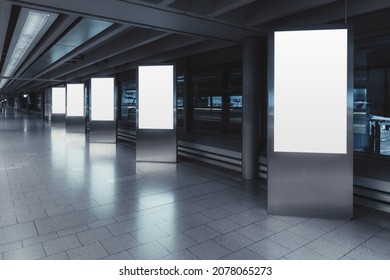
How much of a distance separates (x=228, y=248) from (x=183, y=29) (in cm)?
378

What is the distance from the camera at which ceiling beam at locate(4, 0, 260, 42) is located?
162 inches

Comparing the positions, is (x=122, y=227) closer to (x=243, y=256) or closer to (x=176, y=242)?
(x=176, y=242)

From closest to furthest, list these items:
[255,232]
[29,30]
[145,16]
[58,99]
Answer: [255,232] < [145,16] < [29,30] < [58,99]

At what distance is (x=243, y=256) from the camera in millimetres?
2932

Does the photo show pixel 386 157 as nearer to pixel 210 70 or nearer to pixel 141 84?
pixel 210 70

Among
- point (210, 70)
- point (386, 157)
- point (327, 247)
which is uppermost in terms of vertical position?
point (210, 70)

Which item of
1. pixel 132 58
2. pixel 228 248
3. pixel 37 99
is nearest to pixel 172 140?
pixel 132 58

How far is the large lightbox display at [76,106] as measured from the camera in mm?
14250

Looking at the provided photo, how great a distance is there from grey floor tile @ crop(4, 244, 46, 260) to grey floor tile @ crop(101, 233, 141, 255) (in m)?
0.60

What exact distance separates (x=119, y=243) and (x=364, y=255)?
2.48 m

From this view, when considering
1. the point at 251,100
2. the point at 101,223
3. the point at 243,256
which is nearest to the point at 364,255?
the point at 243,256

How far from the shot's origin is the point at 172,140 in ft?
25.4

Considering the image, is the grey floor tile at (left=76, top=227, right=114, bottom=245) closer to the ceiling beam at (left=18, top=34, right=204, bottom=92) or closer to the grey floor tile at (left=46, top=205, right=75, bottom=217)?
the grey floor tile at (left=46, top=205, right=75, bottom=217)

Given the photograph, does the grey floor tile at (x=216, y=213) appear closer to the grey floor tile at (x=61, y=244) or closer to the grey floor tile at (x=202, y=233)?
the grey floor tile at (x=202, y=233)
